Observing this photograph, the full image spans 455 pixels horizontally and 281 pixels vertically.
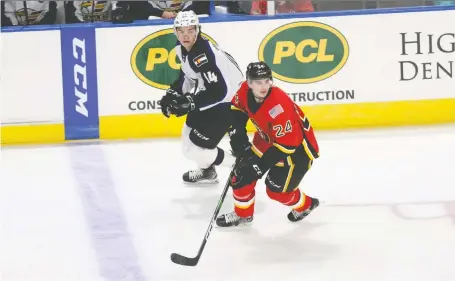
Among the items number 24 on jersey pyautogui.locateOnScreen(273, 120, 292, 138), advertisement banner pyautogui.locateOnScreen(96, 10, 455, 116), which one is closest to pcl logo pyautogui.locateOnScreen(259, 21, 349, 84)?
advertisement banner pyautogui.locateOnScreen(96, 10, 455, 116)

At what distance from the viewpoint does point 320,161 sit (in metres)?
5.73

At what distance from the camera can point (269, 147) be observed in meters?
4.23

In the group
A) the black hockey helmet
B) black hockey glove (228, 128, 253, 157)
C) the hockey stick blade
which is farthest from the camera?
black hockey glove (228, 128, 253, 157)

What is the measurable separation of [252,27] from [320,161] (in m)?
1.22

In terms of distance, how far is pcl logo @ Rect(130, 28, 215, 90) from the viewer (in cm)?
638

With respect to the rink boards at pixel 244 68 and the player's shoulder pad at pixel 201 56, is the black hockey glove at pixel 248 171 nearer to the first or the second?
the player's shoulder pad at pixel 201 56

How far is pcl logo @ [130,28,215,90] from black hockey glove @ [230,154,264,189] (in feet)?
7.44

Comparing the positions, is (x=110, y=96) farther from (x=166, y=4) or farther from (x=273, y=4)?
(x=273, y=4)

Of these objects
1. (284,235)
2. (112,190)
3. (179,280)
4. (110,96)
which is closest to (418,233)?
(284,235)

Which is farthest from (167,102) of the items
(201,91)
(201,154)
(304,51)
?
(304,51)

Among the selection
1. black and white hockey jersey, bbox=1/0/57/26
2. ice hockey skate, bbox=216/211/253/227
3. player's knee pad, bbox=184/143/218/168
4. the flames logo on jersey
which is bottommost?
ice hockey skate, bbox=216/211/253/227

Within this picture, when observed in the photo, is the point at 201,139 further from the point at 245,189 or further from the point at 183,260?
the point at 183,260

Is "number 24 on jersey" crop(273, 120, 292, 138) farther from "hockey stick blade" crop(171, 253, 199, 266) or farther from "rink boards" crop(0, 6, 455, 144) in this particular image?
"rink boards" crop(0, 6, 455, 144)

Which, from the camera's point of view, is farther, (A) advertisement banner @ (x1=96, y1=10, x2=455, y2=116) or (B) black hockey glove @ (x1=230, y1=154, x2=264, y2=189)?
(A) advertisement banner @ (x1=96, y1=10, x2=455, y2=116)
